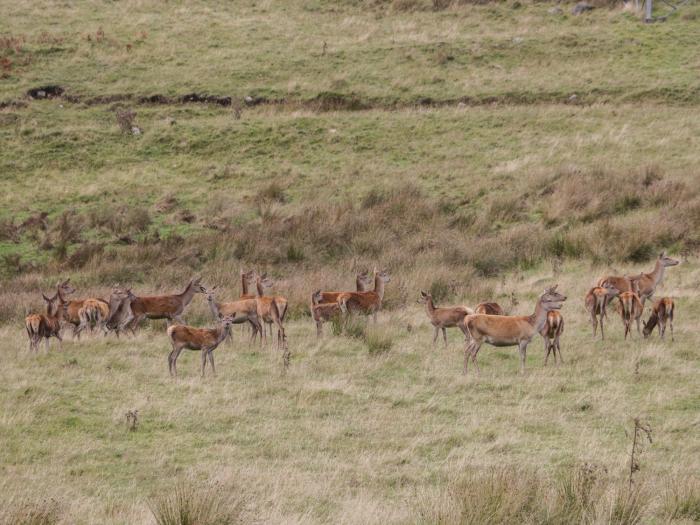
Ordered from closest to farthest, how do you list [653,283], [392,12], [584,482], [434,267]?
1. [584,482]
2. [653,283]
3. [434,267]
4. [392,12]

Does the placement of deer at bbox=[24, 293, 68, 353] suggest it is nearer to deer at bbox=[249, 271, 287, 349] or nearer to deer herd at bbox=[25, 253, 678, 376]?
deer herd at bbox=[25, 253, 678, 376]

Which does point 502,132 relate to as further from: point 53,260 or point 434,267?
point 53,260

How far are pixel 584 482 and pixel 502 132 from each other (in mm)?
26574

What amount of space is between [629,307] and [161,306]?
830 cm

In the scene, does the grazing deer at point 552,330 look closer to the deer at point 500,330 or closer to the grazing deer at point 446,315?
the deer at point 500,330

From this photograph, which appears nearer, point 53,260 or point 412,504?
point 412,504

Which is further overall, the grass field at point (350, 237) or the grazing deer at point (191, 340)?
the grazing deer at point (191, 340)

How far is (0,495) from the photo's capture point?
9.64 meters

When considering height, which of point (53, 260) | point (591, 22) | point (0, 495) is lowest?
point (53, 260)

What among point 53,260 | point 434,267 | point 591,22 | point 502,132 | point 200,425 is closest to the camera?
point 200,425

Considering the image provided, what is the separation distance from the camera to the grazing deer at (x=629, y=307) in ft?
54.0

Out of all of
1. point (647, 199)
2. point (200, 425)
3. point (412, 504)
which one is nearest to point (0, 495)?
point (200, 425)

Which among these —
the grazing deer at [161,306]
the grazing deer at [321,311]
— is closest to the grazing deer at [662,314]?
the grazing deer at [321,311]

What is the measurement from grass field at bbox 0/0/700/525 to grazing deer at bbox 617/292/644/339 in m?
0.55
